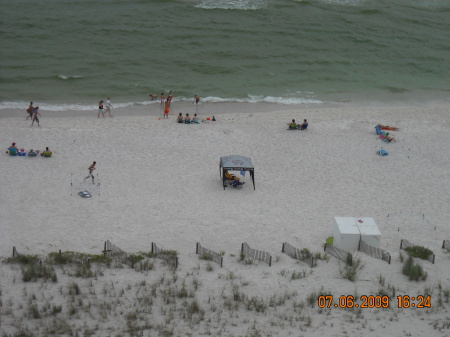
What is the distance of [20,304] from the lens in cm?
1423

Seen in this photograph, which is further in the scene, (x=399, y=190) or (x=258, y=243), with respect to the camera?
(x=399, y=190)

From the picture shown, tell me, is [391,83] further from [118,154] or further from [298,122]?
[118,154]

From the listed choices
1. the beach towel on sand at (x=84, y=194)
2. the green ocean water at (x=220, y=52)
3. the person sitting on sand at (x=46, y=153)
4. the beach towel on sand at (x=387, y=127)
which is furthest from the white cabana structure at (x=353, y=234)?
the green ocean water at (x=220, y=52)

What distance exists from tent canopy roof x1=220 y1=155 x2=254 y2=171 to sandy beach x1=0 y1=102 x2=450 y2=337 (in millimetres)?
903

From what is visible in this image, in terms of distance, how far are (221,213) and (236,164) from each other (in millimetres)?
2664

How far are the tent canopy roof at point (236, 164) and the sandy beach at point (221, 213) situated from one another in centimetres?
90

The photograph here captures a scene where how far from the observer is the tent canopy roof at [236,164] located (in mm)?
23109

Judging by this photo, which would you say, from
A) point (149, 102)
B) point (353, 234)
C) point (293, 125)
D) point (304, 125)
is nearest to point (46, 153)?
point (149, 102)

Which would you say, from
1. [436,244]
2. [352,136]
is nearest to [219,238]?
[436,244]

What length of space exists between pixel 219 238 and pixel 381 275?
529cm

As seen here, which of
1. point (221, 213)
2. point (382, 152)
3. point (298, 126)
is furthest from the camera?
point (298, 126)

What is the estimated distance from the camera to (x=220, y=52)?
42.8 m

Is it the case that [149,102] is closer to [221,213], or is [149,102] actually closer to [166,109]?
[166,109]

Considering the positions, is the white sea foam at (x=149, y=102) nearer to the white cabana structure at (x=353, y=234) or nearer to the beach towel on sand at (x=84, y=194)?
the beach towel on sand at (x=84, y=194)
